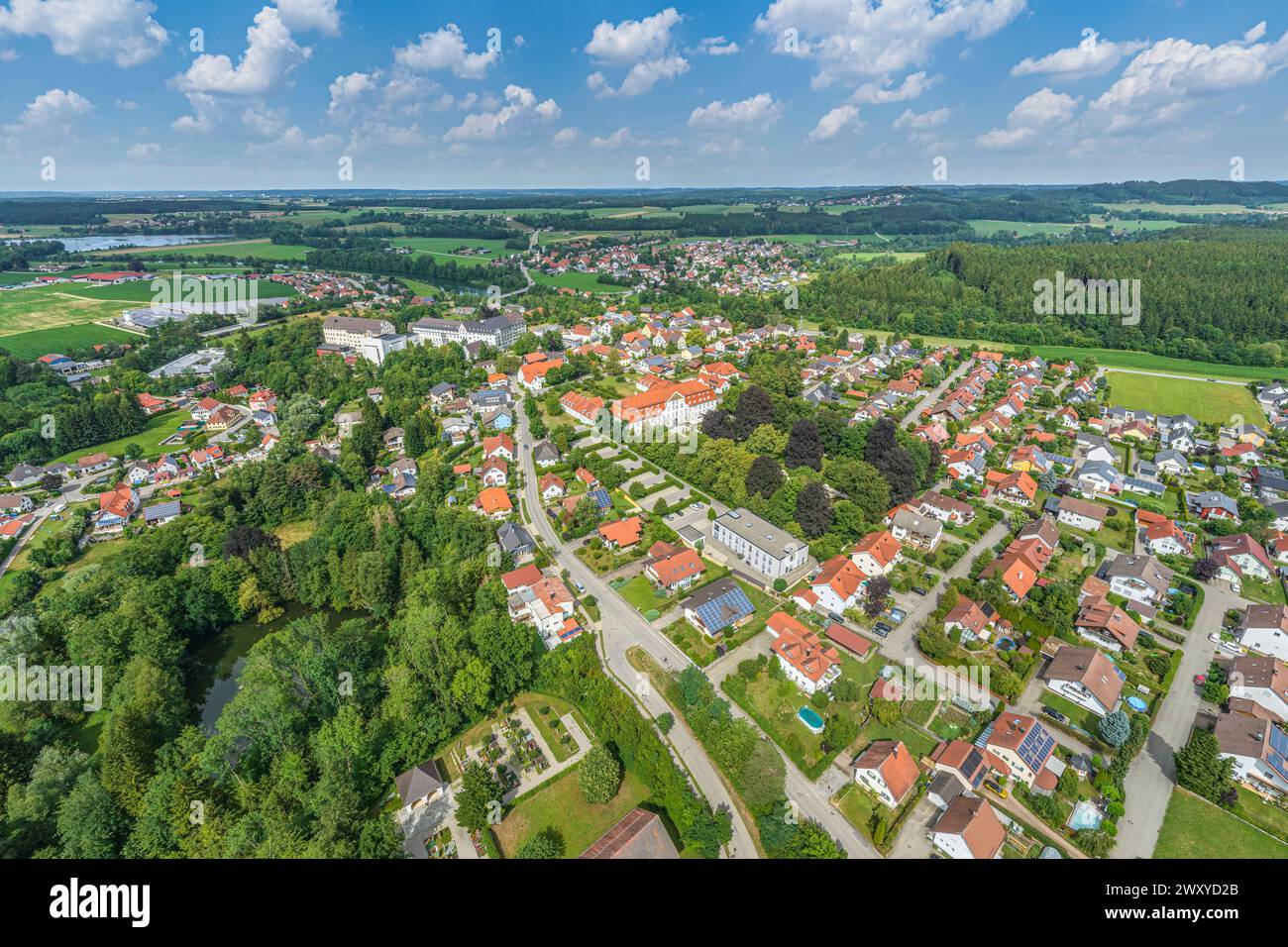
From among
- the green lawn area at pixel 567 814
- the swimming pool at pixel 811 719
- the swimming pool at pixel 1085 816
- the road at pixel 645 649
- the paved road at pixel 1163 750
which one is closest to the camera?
the paved road at pixel 1163 750

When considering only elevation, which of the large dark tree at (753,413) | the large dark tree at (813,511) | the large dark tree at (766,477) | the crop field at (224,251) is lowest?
the large dark tree at (813,511)

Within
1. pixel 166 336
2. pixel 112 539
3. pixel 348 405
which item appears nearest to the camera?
pixel 112 539

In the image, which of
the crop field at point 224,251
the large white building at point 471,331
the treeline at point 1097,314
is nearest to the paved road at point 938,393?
the treeline at point 1097,314

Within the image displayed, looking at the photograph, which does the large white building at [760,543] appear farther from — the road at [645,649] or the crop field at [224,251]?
the crop field at [224,251]

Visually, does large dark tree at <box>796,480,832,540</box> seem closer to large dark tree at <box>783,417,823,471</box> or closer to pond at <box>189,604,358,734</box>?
large dark tree at <box>783,417,823,471</box>

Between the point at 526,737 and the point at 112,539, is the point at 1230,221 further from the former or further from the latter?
the point at 112,539
